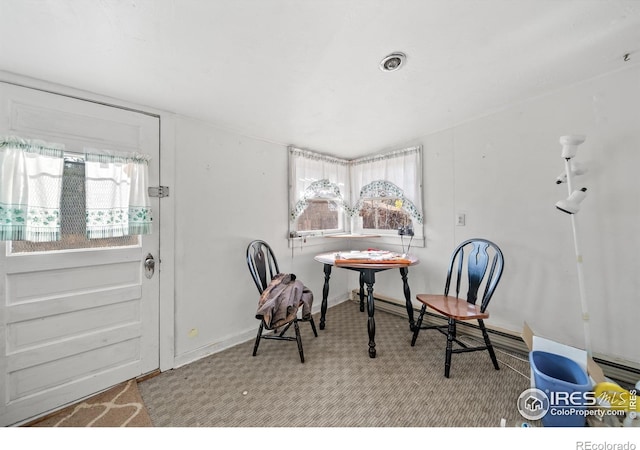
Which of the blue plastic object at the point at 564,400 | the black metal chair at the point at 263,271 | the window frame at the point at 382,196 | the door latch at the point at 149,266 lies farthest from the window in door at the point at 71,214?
the blue plastic object at the point at 564,400

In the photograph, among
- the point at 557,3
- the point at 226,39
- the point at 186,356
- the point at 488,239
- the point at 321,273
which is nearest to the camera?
the point at 557,3

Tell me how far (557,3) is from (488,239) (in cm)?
165

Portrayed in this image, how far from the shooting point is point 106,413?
1.47 meters

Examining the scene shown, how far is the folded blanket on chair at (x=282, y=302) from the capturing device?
1.85 meters

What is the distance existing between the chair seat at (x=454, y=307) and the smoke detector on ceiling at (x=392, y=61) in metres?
1.72

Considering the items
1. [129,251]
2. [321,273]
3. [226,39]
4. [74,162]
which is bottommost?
[321,273]

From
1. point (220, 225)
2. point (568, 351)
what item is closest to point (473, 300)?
point (568, 351)

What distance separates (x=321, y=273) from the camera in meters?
3.05

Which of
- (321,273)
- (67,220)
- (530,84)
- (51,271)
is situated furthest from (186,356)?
(530,84)

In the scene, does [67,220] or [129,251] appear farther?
[129,251]

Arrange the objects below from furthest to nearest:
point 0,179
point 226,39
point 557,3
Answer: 1. point 0,179
2. point 226,39
3. point 557,3

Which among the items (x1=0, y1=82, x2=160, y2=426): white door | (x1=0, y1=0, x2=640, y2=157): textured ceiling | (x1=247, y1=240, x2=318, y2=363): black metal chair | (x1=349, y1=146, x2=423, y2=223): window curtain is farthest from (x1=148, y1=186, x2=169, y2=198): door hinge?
(x1=349, y1=146, x2=423, y2=223): window curtain

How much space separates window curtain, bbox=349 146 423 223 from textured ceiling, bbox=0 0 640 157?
812 mm

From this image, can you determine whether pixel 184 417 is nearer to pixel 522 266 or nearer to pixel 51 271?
pixel 51 271
